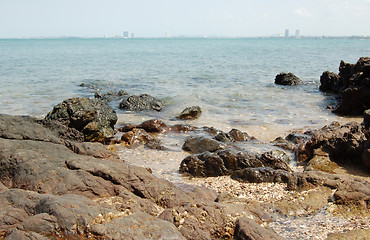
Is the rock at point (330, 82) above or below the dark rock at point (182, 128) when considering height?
above

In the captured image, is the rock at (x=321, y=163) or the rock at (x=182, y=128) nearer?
the rock at (x=321, y=163)

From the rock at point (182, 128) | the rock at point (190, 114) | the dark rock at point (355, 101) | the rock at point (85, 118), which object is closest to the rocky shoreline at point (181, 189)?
the rock at point (85, 118)

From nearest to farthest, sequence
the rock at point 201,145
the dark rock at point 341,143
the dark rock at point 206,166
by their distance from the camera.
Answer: the dark rock at point 206,166 < the dark rock at point 341,143 < the rock at point 201,145

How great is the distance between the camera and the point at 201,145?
11.0 meters

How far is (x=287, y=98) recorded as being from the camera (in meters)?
22.0

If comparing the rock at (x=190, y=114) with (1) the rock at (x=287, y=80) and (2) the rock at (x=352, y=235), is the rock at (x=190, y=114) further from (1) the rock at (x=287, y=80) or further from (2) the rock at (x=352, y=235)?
(1) the rock at (x=287, y=80)

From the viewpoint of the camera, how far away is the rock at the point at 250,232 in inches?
191

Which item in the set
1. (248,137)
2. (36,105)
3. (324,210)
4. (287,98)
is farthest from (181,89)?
(324,210)

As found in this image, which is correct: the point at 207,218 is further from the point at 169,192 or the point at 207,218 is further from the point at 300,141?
the point at 300,141

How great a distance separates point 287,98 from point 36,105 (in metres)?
16.0

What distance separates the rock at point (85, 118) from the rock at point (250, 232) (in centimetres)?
799

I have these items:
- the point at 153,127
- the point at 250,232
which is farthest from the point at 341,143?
the point at 153,127

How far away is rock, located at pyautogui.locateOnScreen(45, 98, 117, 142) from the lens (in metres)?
11.7

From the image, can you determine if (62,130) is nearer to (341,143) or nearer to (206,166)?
(206,166)
